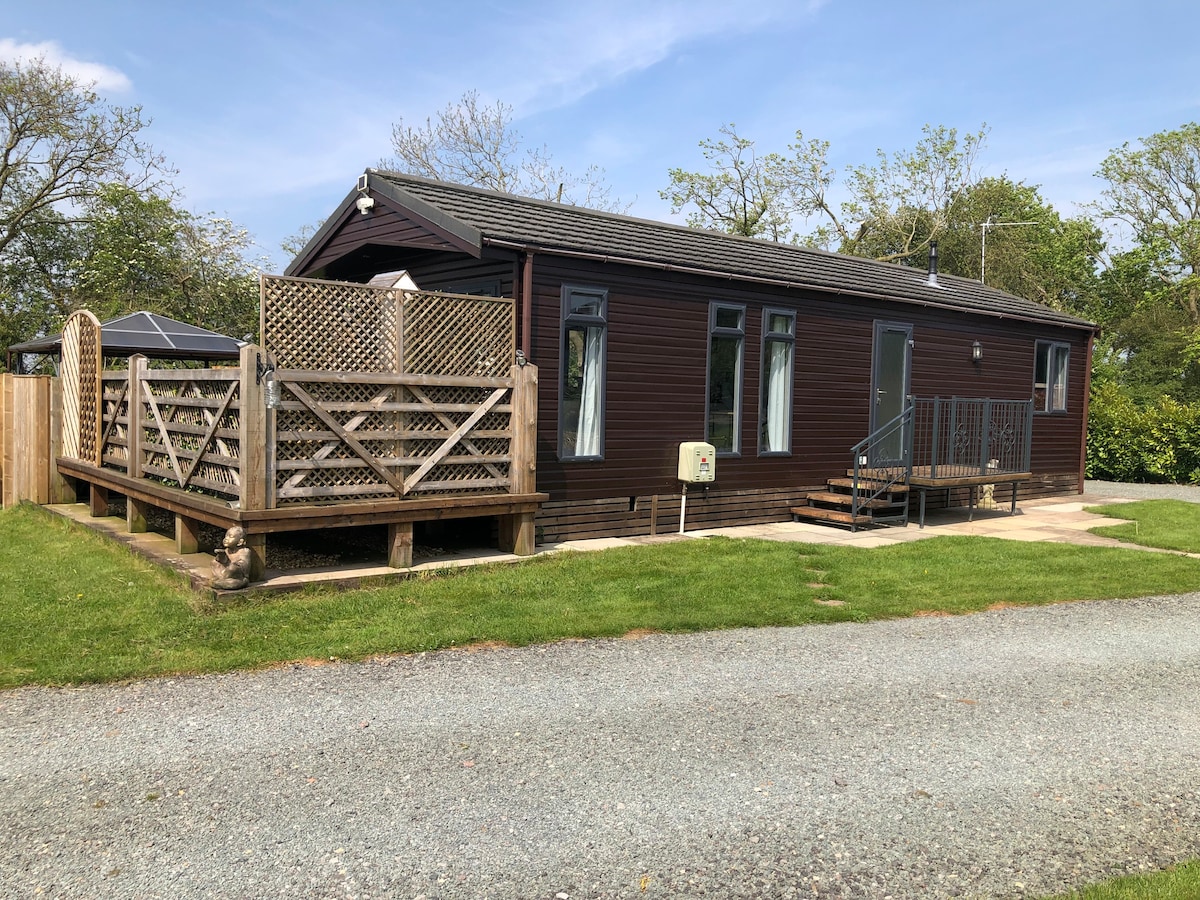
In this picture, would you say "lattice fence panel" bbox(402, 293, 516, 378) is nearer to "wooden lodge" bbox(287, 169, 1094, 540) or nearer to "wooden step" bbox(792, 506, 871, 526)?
"wooden lodge" bbox(287, 169, 1094, 540)

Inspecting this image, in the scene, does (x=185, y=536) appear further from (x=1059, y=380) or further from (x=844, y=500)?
(x=1059, y=380)

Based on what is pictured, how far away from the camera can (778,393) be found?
11508mm

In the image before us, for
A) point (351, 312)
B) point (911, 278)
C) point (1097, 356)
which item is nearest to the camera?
point (351, 312)

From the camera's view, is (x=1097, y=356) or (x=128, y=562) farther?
(x=1097, y=356)

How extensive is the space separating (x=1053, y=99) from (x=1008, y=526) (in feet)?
70.5

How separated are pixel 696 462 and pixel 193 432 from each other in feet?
16.9

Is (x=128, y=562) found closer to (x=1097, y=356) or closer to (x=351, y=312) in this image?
(x=351, y=312)

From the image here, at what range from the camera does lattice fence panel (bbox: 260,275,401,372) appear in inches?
274

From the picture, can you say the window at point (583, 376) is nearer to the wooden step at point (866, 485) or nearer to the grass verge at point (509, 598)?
the grass verge at point (509, 598)

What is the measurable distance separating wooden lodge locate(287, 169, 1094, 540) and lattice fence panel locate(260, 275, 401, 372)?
4.74 feet

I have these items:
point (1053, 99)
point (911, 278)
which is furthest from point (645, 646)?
point (1053, 99)

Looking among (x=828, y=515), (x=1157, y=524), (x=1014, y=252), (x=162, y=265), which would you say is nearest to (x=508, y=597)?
(x=828, y=515)

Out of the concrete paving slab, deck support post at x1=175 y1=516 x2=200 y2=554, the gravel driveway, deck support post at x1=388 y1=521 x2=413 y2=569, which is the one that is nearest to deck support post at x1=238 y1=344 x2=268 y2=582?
the concrete paving slab

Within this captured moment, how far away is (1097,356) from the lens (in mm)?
33781
